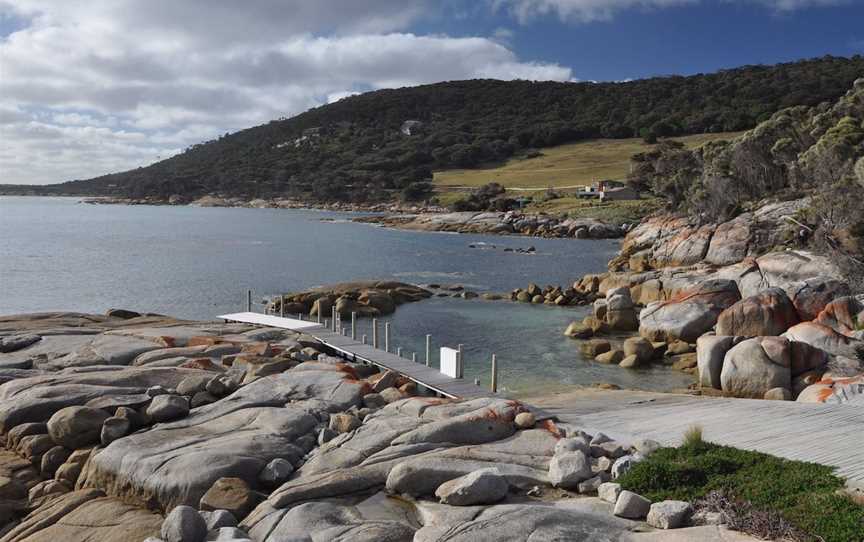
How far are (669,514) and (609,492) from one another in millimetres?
1293

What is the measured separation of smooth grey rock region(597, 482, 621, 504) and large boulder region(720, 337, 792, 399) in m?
12.5

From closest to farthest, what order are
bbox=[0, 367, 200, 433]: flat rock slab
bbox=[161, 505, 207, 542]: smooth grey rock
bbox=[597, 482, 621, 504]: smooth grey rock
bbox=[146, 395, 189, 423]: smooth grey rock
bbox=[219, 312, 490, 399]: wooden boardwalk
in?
bbox=[161, 505, 207, 542]: smooth grey rock → bbox=[597, 482, 621, 504]: smooth grey rock → bbox=[146, 395, 189, 423]: smooth grey rock → bbox=[0, 367, 200, 433]: flat rock slab → bbox=[219, 312, 490, 399]: wooden boardwalk

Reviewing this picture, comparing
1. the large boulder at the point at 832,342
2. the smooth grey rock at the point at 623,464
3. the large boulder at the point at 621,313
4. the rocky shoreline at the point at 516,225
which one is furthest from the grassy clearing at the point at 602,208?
the smooth grey rock at the point at 623,464

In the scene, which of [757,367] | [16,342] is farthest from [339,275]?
[757,367]

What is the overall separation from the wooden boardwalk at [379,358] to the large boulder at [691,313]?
13.7 meters

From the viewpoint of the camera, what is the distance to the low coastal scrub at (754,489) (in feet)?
28.1

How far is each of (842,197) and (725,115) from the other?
5556 inches

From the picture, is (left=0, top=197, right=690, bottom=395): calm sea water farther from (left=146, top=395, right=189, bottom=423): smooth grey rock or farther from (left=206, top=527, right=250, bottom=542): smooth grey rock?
(left=206, top=527, right=250, bottom=542): smooth grey rock

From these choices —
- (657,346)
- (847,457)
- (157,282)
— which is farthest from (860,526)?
(157,282)

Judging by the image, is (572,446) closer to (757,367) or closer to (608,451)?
(608,451)

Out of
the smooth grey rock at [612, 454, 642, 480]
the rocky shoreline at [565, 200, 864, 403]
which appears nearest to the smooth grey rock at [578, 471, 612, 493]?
the smooth grey rock at [612, 454, 642, 480]

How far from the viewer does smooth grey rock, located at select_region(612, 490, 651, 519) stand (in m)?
9.72

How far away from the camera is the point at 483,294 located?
4831 cm

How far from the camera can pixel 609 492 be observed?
1045cm
